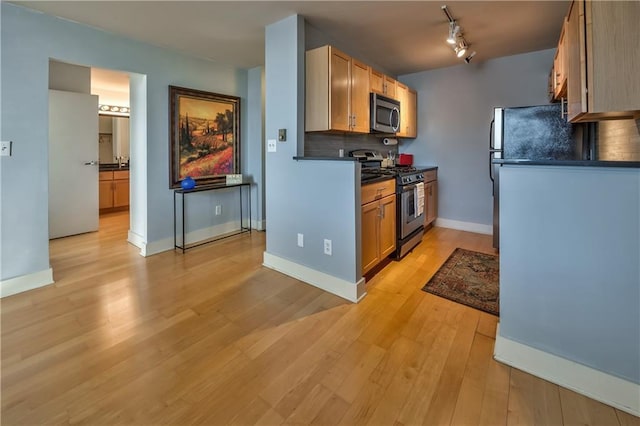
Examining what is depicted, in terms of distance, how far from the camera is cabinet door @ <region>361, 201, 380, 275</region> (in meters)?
2.69

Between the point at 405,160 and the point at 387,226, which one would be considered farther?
the point at 405,160

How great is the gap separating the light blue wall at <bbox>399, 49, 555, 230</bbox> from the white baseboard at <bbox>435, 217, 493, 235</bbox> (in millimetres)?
49

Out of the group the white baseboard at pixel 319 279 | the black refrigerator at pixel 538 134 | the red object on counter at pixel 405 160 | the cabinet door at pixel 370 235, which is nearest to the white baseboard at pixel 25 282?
the white baseboard at pixel 319 279

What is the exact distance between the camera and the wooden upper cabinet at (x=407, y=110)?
14.2ft

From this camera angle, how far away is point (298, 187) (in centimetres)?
286

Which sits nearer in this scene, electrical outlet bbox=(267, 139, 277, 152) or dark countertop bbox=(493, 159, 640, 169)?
dark countertop bbox=(493, 159, 640, 169)


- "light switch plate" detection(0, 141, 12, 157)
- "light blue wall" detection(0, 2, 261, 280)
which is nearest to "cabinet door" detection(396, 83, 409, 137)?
"light blue wall" detection(0, 2, 261, 280)

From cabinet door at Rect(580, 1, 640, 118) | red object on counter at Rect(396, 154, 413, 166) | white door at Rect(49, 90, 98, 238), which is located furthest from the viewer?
red object on counter at Rect(396, 154, 413, 166)

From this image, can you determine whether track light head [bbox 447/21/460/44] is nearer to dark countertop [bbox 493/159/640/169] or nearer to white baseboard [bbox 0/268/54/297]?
dark countertop [bbox 493/159/640/169]

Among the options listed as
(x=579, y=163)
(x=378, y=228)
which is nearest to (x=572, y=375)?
(x=579, y=163)

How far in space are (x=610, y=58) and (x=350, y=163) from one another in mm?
1518

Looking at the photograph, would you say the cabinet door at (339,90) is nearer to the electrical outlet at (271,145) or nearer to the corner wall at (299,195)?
the corner wall at (299,195)

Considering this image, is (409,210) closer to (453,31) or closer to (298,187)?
(298,187)

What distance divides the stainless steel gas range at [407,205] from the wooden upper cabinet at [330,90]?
526mm
